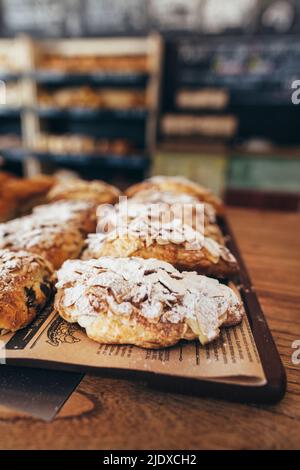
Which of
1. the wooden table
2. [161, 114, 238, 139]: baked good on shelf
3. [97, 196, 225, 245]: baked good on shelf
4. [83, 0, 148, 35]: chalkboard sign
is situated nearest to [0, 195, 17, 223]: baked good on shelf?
[97, 196, 225, 245]: baked good on shelf

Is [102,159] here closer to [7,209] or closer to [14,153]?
[14,153]

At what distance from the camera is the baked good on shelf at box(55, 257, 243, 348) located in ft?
2.32

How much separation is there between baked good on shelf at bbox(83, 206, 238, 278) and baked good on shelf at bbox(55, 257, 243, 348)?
9cm

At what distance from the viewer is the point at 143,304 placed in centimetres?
73

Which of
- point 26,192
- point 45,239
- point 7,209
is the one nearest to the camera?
point 45,239

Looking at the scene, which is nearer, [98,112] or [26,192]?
[26,192]

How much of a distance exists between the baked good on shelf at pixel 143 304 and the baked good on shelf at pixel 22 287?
A: 7 centimetres

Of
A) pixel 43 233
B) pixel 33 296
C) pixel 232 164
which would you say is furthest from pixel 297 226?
pixel 232 164

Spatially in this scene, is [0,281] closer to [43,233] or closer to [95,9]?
[43,233]

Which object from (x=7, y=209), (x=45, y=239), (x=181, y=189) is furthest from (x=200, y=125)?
(x=45, y=239)

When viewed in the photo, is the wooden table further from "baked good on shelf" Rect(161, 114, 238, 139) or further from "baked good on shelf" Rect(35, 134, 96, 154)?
"baked good on shelf" Rect(35, 134, 96, 154)

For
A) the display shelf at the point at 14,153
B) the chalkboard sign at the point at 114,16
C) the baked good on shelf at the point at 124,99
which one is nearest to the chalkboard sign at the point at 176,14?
the chalkboard sign at the point at 114,16

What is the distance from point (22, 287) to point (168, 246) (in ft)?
→ 1.26

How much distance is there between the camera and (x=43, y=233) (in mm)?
1121
